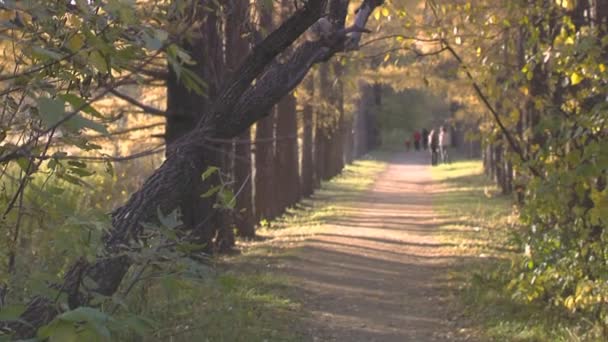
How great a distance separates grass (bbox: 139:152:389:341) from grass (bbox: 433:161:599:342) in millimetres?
1973

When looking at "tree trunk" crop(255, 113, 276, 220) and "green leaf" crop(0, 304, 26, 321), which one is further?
"tree trunk" crop(255, 113, 276, 220)

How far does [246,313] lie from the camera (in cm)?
991

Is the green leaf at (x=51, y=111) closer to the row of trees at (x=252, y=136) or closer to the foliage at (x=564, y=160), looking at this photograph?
the row of trees at (x=252, y=136)

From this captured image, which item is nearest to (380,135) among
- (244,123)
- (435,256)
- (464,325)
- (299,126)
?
(299,126)

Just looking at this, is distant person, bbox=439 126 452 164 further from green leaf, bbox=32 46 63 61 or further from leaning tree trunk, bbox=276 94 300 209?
green leaf, bbox=32 46 63 61

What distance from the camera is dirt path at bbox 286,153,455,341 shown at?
10203 millimetres

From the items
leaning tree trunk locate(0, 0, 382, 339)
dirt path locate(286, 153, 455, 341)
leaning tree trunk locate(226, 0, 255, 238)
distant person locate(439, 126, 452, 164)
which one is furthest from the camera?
distant person locate(439, 126, 452, 164)

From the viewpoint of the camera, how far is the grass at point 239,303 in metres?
8.05

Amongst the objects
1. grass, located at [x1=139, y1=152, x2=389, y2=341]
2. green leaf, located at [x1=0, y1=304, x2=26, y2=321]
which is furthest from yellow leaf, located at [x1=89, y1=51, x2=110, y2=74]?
grass, located at [x1=139, y1=152, x2=389, y2=341]

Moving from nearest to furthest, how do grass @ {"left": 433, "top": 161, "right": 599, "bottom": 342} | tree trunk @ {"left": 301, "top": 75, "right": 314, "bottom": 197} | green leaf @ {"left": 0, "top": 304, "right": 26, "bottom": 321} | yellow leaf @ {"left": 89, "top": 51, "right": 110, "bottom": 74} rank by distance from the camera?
1. green leaf @ {"left": 0, "top": 304, "right": 26, "bottom": 321}
2. yellow leaf @ {"left": 89, "top": 51, "right": 110, "bottom": 74}
3. grass @ {"left": 433, "top": 161, "right": 599, "bottom": 342}
4. tree trunk @ {"left": 301, "top": 75, "right": 314, "bottom": 197}

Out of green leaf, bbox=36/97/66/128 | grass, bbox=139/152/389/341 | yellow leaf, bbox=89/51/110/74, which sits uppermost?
yellow leaf, bbox=89/51/110/74

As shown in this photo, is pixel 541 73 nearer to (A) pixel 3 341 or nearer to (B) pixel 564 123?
(B) pixel 564 123

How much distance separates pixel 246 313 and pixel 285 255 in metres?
5.63

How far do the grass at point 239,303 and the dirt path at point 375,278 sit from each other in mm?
291
